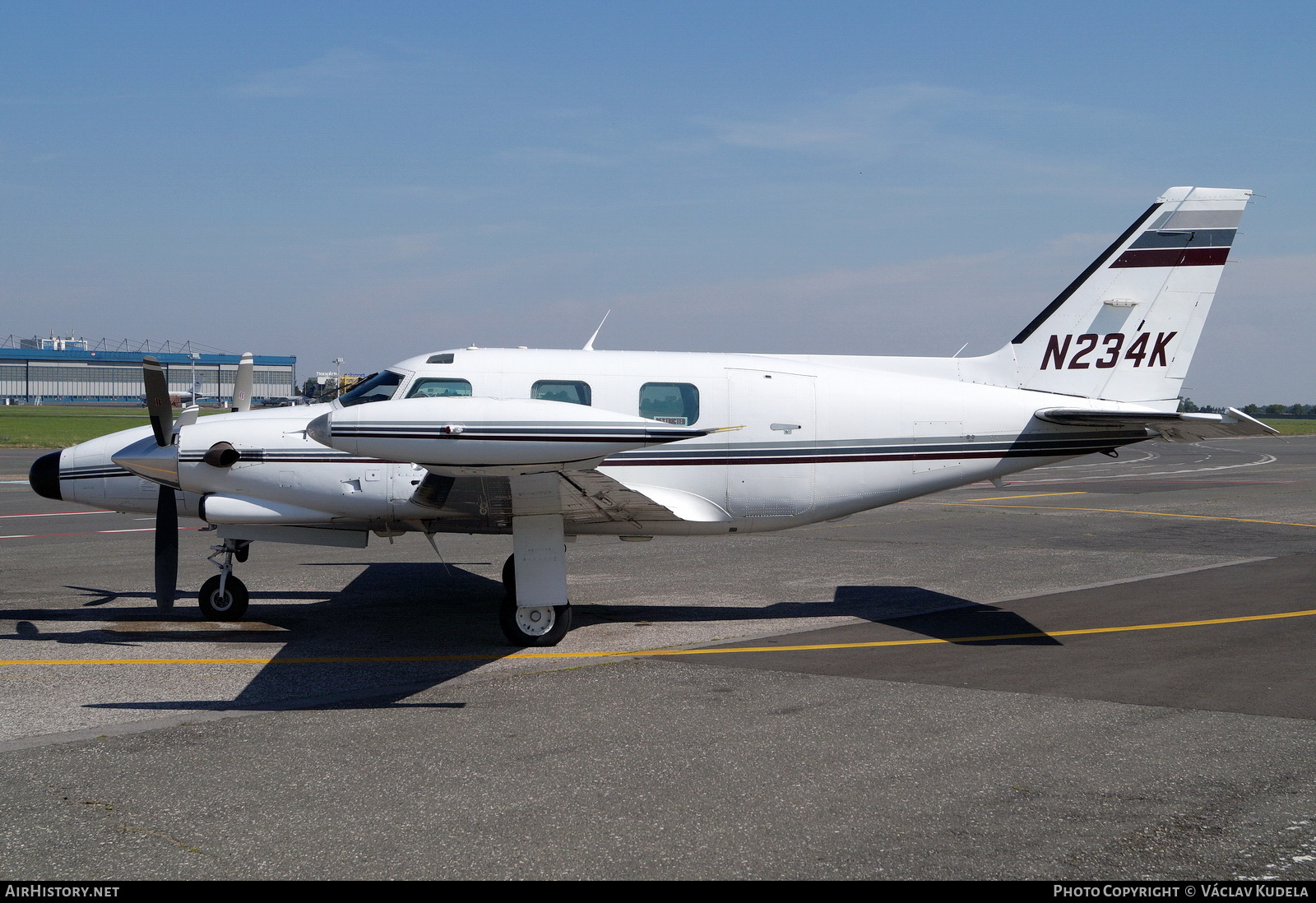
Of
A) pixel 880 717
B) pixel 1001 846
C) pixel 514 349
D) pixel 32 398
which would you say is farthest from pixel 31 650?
pixel 32 398

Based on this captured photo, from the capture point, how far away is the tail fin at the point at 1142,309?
11422 millimetres

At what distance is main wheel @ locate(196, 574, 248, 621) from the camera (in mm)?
11094

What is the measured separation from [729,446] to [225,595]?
5.80m

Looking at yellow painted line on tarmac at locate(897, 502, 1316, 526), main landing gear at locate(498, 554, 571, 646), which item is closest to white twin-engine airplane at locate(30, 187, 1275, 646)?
main landing gear at locate(498, 554, 571, 646)

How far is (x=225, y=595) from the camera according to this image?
11117 mm

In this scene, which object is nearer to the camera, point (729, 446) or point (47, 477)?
point (729, 446)

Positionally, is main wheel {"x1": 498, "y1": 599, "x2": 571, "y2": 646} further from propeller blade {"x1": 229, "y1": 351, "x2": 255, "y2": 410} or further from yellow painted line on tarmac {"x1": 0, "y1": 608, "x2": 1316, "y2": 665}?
propeller blade {"x1": 229, "y1": 351, "x2": 255, "y2": 410}

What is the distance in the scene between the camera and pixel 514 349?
1091 cm

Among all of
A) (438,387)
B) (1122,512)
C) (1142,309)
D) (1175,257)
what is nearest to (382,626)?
(438,387)

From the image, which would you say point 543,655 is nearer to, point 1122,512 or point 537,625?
point 537,625

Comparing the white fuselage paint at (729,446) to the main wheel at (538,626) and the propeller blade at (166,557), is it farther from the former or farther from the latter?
the main wheel at (538,626)

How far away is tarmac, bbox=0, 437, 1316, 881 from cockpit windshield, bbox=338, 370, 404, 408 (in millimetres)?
2475

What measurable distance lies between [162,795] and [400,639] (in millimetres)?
4605

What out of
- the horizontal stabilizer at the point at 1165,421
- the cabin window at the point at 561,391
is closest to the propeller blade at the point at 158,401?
the cabin window at the point at 561,391
